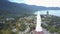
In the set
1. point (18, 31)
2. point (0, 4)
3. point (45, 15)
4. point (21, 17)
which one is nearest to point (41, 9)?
point (45, 15)

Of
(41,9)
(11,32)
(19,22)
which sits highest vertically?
(41,9)

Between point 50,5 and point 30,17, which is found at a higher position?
point 50,5

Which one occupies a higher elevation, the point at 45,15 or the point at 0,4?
the point at 0,4

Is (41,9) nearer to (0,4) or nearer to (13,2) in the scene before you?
(13,2)

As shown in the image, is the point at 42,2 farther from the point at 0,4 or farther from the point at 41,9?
the point at 0,4

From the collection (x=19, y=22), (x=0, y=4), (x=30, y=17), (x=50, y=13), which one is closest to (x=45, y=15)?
(x=50, y=13)
